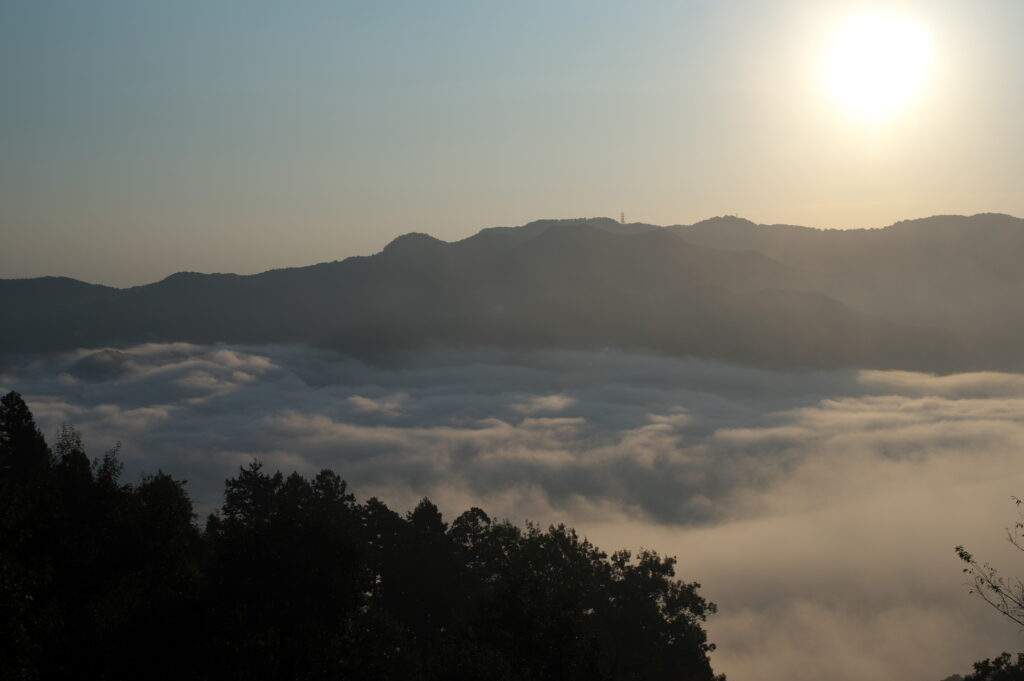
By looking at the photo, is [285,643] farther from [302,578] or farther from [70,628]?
[70,628]

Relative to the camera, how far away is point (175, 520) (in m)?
30.1

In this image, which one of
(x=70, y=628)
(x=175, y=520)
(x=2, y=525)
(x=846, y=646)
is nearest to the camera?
(x=2, y=525)

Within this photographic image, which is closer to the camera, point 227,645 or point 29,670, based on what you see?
point 29,670

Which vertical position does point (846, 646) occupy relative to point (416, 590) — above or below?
above

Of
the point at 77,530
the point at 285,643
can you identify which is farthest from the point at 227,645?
the point at 77,530

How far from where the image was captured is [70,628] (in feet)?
83.8

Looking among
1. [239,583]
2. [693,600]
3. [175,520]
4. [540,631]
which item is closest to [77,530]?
[175,520]

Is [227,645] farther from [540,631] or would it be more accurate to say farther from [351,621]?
[540,631]

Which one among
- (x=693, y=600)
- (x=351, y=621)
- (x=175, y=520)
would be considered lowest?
(x=351, y=621)

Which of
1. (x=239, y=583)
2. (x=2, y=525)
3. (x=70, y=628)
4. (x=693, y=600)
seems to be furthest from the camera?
(x=693, y=600)

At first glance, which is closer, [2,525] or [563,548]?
[2,525]

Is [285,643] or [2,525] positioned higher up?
[2,525]

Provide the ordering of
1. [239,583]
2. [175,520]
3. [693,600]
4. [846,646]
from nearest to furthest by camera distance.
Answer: [239,583] < [175,520] < [693,600] < [846,646]

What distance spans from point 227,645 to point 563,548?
102 ft
